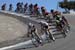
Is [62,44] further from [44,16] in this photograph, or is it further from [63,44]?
[44,16]

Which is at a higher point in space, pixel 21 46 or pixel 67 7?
pixel 21 46

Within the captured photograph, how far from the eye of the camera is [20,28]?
30.6 m

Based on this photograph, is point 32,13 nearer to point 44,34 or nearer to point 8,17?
point 8,17

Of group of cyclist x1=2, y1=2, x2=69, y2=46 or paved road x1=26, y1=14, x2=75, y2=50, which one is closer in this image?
paved road x1=26, y1=14, x2=75, y2=50

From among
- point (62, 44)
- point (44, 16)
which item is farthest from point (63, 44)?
point (44, 16)

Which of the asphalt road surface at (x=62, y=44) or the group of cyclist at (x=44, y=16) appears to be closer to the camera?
the asphalt road surface at (x=62, y=44)

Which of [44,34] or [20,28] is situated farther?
[20,28]

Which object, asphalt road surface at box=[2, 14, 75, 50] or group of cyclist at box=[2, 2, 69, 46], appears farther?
group of cyclist at box=[2, 2, 69, 46]

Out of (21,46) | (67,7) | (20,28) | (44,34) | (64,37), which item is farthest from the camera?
(67,7)

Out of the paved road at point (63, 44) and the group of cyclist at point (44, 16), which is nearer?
the paved road at point (63, 44)

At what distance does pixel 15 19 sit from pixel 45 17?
11.2 feet

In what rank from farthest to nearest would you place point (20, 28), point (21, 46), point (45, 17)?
point (45, 17) < point (20, 28) < point (21, 46)

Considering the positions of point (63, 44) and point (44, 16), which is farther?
point (44, 16)

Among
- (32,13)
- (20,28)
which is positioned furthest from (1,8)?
(20,28)
